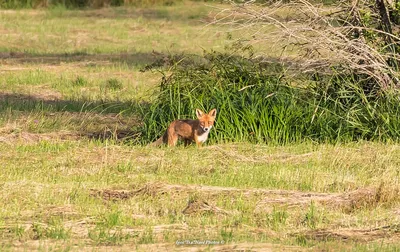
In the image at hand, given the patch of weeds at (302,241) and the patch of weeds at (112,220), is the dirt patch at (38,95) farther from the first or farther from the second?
the patch of weeds at (302,241)

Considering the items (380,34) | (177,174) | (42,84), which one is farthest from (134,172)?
(42,84)

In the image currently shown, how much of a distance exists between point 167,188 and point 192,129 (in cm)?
263

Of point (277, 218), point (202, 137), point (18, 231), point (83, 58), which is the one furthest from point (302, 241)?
point (83, 58)

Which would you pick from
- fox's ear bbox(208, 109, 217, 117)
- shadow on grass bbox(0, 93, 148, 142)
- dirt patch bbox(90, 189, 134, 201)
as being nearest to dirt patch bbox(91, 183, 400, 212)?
dirt patch bbox(90, 189, 134, 201)

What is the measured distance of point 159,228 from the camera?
8023mm

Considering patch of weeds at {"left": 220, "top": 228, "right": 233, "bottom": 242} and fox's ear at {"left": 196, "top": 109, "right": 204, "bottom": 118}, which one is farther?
fox's ear at {"left": 196, "top": 109, "right": 204, "bottom": 118}

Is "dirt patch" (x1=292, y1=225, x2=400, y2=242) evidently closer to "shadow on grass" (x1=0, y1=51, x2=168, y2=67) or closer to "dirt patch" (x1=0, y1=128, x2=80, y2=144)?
"dirt patch" (x1=0, y1=128, x2=80, y2=144)

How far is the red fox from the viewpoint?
38.8ft

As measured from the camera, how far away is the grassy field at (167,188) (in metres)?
7.77

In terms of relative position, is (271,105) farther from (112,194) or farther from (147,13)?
(147,13)

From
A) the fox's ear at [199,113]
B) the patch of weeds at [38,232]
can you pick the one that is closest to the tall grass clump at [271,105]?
the fox's ear at [199,113]

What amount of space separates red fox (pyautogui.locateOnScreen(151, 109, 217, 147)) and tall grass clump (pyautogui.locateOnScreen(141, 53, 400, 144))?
23.8 inches

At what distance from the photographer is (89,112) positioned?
1448 centimetres

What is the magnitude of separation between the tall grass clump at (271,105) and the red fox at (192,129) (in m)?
0.60
